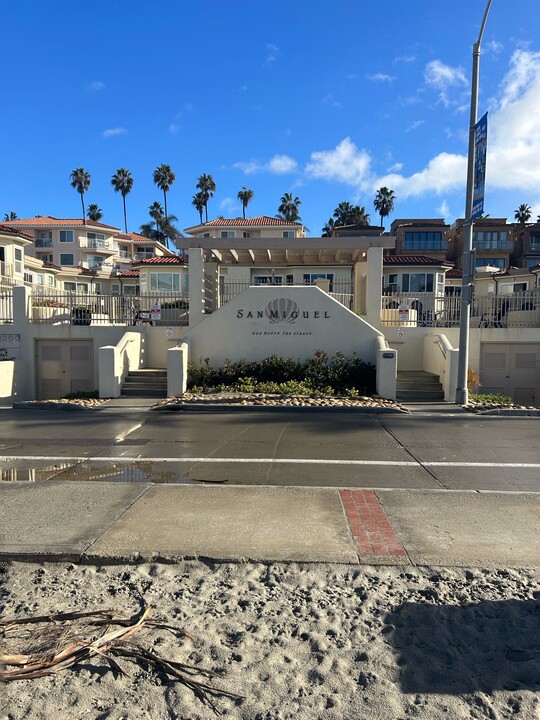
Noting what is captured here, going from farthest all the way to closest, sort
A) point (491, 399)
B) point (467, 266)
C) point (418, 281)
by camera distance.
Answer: point (418, 281)
point (491, 399)
point (467, 266)

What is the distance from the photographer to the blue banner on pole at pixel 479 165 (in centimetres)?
1283

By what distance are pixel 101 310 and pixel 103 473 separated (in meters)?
11.4

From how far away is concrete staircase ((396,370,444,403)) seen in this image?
14.8m

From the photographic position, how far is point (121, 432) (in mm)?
10273

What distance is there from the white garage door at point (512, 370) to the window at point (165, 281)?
784 inches

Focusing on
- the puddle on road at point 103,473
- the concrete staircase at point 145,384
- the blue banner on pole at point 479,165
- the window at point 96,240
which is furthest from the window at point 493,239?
the puddle on road at point 103,473

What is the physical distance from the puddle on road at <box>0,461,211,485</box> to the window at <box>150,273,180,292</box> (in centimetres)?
2454

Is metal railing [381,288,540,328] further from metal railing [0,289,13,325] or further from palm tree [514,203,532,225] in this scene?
palm tree [514,203,532,225]

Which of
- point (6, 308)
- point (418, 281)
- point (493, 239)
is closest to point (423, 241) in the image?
point (493, 239)

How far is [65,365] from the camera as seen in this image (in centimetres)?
1728

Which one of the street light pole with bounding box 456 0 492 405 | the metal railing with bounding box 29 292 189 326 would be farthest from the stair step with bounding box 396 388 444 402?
the metal railing with bounding box 29 292 189 326

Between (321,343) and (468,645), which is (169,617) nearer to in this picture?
(468,645)

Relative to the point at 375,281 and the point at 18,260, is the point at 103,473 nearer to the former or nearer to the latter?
the point at 375,281

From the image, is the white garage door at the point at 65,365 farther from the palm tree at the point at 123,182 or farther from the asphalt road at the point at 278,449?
the palm tree at the point at 123,182
